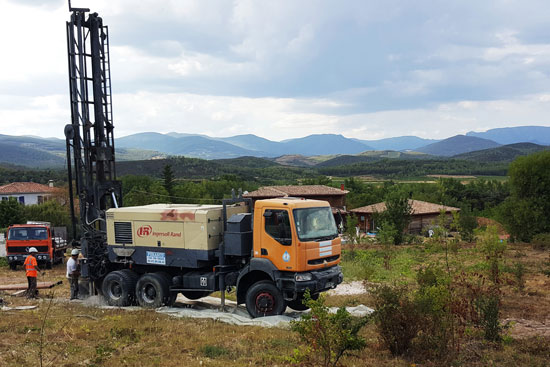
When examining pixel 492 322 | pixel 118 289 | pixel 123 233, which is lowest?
pixel 118 289

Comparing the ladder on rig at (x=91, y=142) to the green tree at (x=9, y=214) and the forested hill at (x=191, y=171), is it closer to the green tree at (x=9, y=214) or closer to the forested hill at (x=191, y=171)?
the green tree at (x=9, y=214)

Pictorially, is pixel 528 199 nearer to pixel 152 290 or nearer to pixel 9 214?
pixel 152 290

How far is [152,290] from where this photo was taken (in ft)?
45.3

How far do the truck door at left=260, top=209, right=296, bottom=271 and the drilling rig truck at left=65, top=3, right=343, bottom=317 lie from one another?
0.02m

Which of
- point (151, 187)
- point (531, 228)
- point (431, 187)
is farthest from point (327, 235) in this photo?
point (431, 187)

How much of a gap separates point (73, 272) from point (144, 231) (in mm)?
3189

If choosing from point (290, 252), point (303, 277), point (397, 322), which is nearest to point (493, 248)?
point (303, 277)

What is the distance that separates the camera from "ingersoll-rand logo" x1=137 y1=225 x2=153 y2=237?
13641 millimetres

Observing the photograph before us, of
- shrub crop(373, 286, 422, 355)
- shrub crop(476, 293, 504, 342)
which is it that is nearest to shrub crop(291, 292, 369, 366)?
shrub crop(373, 286, 422, 355)

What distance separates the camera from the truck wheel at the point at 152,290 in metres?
13.4

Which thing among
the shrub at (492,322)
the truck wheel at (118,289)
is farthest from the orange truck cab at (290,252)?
the shrub at (492,322)

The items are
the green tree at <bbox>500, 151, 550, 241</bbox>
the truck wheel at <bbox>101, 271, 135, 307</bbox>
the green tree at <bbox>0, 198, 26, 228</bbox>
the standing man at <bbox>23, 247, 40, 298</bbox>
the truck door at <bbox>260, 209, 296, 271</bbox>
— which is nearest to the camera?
the truck door at <bbox>260, 209, 296, 271</bbox>

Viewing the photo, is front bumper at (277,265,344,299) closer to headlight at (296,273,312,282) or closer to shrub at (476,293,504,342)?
headlight at (296,273,312,282)

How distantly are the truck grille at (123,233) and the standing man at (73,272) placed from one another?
188cm
